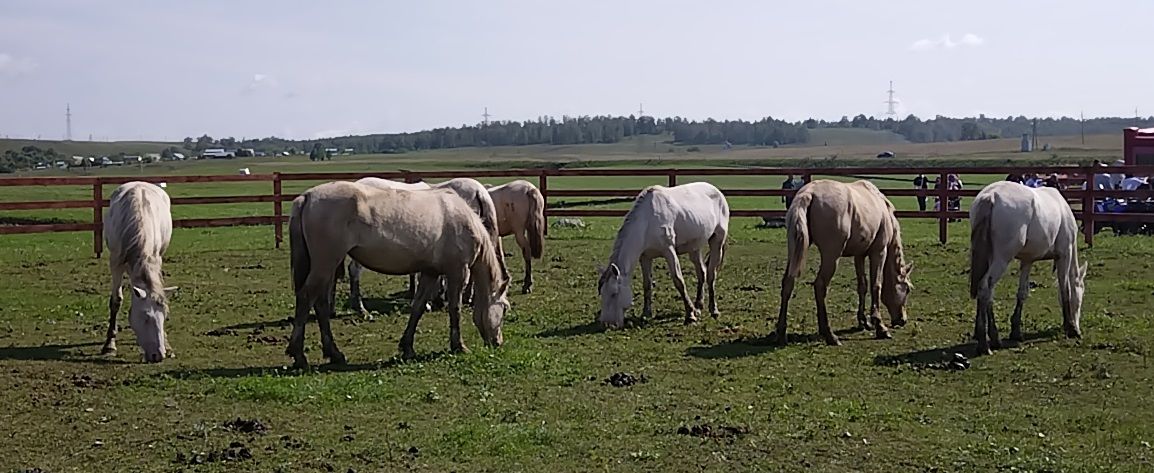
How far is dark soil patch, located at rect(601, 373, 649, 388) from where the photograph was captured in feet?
26.7

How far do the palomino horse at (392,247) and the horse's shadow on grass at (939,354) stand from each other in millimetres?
3347

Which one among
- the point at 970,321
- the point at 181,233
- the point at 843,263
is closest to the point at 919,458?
the point at 970,321

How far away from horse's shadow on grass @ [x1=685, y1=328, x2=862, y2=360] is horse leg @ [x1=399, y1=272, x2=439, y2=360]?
2280mm

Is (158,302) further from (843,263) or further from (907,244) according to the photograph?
(907,244)

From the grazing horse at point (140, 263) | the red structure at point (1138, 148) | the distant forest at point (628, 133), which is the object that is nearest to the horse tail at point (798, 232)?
the grazing horse at point (140, 263)

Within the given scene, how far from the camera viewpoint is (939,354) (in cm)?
931

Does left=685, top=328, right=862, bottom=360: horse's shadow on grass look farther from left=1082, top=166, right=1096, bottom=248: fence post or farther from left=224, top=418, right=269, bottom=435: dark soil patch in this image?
left=1082, top=166, right=1096, bottom=248: fence post

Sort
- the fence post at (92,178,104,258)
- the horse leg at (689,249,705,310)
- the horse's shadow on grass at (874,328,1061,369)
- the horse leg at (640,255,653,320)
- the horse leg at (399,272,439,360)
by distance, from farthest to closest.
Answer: the fence post at (92,178,104,258) → the horse leg at (689,249,705,310) → the horse leg at (640,255,653,320) → the horse leg at (399,272,439,360) → the horse's shadow on grass at (874,328,1061,369)

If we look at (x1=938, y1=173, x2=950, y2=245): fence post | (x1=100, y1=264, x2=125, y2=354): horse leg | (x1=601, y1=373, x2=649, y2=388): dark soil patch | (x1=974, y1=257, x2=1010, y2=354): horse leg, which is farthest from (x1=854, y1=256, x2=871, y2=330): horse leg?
(x1=938, y1=173, x2=950, y2=245): fence post

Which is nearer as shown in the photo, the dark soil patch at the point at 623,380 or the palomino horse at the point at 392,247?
the dark soil patch at the point at 623,380

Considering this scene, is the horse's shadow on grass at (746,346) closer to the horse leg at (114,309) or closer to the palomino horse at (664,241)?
the palomino horse at (664,241)

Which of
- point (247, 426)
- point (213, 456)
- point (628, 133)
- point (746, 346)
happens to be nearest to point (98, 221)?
point (746, 346)

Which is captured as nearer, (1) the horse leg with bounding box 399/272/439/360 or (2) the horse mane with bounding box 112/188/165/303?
(1) the horse leg with bounding box 399/272/439/360

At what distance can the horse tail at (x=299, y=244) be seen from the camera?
28.5 ft
